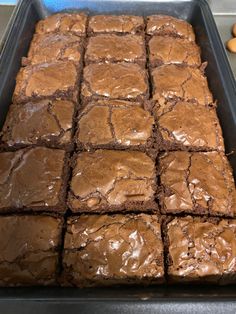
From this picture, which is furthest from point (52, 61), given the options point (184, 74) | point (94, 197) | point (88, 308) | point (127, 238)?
point (88, 308)

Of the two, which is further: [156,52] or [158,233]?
[156,52]

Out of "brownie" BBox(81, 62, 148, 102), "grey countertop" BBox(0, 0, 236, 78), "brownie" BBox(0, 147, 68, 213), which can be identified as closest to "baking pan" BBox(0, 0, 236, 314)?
"grey countertop" BBox(0, 0, 236, 78)

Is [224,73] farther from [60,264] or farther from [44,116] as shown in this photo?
[60,264]

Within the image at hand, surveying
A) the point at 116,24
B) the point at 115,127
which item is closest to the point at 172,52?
the point at 116,24

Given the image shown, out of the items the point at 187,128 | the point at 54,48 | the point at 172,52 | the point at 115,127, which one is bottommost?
the point at 187,128

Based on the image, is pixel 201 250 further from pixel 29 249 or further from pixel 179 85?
pixel 179 85

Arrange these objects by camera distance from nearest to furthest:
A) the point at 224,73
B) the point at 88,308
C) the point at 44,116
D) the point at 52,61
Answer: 1. the point at 88,308
2. the point at 44,116
3. the point at 224,73
4. the point at 52,61

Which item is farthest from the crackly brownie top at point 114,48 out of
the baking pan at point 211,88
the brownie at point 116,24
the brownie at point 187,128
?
the brownie at point 187,128
